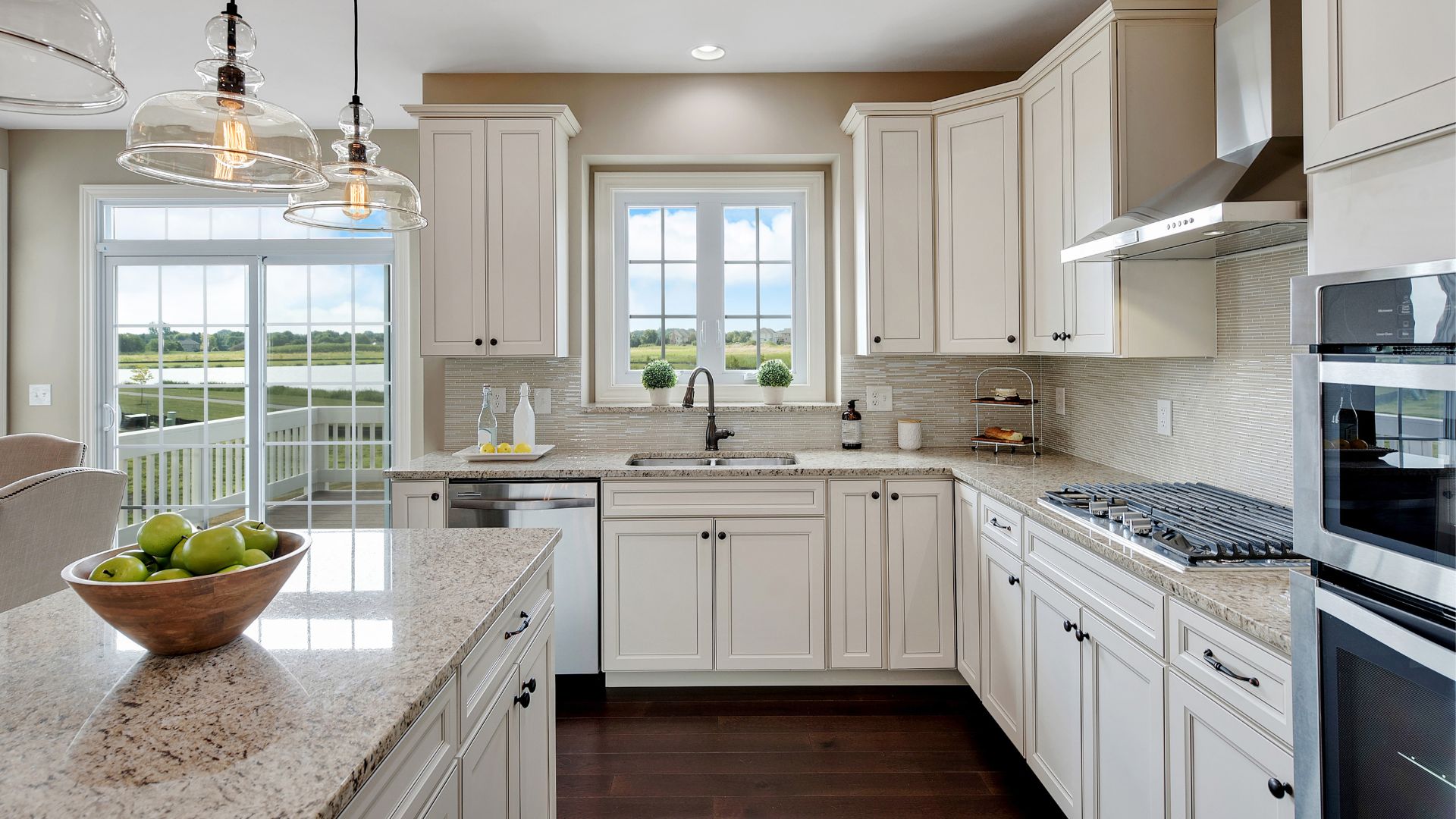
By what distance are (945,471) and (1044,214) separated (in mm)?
1051

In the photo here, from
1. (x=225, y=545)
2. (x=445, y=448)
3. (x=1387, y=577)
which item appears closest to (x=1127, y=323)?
(x=1387, y=577)

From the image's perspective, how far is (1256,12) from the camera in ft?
6.31

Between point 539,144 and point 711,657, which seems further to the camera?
point 539,144

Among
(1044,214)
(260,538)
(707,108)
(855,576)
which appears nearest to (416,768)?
(260,538)

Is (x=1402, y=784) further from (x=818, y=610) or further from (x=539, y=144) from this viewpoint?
(x=539, y=144)

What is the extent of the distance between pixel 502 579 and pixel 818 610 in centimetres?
172

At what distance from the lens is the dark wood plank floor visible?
83.4 inches

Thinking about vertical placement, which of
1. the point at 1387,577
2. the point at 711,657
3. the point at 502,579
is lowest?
the point at 711,657

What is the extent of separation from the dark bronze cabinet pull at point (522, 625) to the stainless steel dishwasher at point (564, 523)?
1.27 metres

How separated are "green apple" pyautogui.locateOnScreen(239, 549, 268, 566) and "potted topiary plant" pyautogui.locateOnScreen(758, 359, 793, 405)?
8.12ft

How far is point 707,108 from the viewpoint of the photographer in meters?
3.32

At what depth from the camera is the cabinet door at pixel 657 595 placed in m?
2.80

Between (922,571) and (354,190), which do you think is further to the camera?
(922,571)

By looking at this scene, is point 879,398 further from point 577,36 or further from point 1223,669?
point 1223,669
